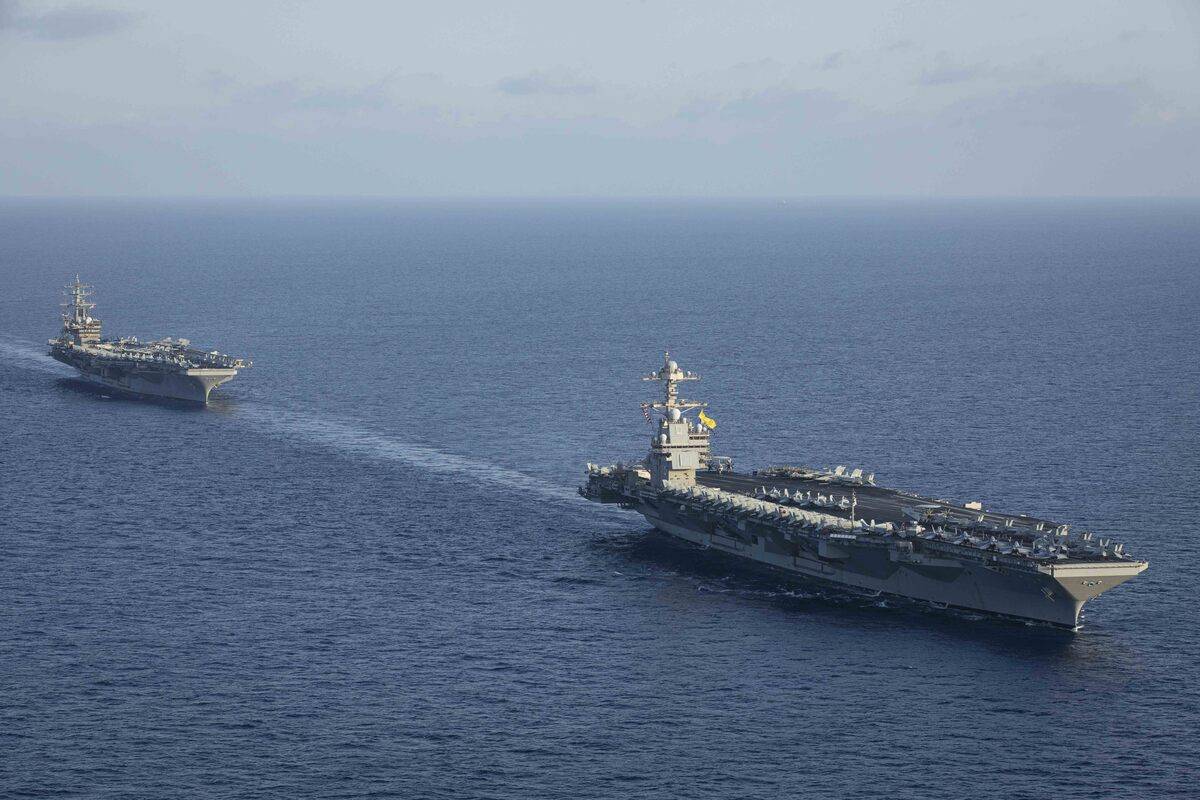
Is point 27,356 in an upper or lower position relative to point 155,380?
upper

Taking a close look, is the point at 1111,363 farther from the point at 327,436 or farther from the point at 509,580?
the point at 509,580

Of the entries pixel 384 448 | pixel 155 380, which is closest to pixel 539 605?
pixel 384 448

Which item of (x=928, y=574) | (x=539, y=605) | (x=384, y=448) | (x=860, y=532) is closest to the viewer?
(x=539, y=605)

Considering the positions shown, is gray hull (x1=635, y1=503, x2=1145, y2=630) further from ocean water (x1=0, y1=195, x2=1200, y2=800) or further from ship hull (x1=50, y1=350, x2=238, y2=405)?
ship hull (x1=50, y1=350, x2=238, y2=405)

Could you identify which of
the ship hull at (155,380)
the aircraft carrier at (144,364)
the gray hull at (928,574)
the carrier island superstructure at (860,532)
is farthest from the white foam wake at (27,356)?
the gray hull at (928,574)

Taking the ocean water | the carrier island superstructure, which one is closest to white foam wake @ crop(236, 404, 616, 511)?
the ocean water

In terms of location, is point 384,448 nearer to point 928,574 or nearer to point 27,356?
point 928,574

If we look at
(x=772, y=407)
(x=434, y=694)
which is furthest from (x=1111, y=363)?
(x=434, y=694)
